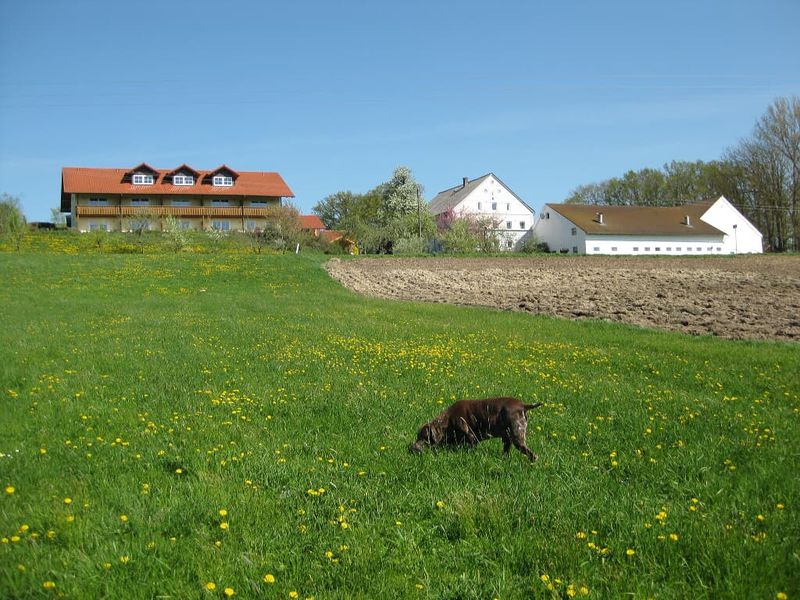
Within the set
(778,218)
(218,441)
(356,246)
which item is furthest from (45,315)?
(778,218)

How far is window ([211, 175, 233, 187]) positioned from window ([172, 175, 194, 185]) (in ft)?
8.64

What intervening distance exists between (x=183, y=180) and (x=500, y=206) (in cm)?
4431

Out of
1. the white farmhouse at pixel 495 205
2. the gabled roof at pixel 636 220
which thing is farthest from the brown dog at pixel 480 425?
the white farmhouse at pixel 495 205

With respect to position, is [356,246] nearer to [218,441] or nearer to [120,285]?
[120,285]

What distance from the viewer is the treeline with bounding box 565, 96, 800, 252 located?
75131 millimetres

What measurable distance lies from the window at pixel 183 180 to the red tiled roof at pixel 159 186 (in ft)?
1.91

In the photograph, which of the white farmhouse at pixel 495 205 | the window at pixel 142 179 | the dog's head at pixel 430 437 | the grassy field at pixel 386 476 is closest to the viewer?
the grassy field at pixel 386 476

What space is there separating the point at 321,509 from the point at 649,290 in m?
24.9

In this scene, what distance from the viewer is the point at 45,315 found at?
21.0 metres

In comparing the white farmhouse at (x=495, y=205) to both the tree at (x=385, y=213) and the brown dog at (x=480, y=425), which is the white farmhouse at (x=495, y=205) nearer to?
the tree at (x=385, y=213)

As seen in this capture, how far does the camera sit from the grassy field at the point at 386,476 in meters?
4.33

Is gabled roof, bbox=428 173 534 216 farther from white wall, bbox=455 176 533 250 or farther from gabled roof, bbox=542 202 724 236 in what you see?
gabled roof, bbox=542 202 724 236

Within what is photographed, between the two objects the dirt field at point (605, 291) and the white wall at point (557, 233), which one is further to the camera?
the white wall at point (557, 233)

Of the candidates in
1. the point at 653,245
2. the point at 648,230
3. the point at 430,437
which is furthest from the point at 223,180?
the point at 430,437
